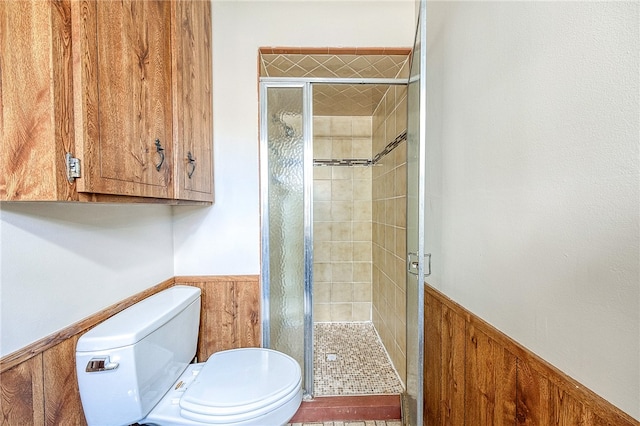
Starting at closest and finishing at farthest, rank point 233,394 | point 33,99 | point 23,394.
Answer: point 33,99
point 23,394
point 233,394

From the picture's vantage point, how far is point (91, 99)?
690 mm

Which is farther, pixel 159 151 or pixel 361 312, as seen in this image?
pixel 361 312

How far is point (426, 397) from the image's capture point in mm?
1424

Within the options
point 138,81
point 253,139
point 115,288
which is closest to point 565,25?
point 138,81

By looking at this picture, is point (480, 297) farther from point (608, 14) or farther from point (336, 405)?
point (336, 405)

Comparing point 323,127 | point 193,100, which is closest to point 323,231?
point 323,127

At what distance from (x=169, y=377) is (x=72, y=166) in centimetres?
91

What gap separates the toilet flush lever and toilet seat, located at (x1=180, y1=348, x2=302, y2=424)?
0.98ft

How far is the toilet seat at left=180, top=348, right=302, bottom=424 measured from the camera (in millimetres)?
990

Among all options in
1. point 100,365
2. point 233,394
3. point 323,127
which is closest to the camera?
point 100,365

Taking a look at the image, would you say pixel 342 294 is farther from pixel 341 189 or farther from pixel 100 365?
pixel 100 365

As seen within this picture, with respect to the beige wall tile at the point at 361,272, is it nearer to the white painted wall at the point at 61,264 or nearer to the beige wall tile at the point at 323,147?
the beige wall tile at the point at 323,147

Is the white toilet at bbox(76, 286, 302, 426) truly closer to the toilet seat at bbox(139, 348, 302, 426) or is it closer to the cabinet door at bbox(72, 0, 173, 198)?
the toilet seat at bbox(139, 348, 302, 426)

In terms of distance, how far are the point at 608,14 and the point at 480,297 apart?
789 mm
